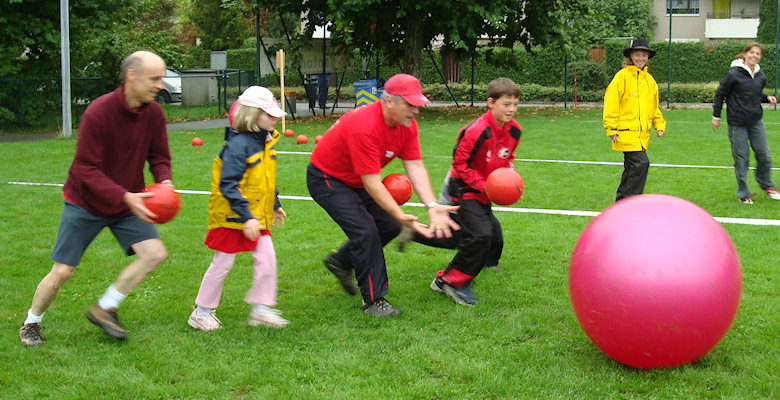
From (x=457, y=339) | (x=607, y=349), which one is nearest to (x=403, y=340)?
(x=457, y=339)

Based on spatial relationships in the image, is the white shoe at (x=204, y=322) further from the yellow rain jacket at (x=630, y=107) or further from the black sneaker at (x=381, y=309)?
the yellow rain jacket at (x=630, y=107)

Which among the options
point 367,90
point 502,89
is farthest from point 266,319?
point 367,90

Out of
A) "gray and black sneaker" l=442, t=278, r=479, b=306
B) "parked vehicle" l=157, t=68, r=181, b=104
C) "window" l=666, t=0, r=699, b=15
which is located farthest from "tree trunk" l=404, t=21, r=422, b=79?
"window" l=666, t=0, r=699, b=15

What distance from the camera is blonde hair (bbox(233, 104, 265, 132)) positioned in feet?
18.2

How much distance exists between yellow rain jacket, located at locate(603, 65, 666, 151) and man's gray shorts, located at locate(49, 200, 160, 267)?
239 inches

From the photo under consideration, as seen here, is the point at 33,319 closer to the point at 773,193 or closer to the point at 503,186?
the point at 503,186

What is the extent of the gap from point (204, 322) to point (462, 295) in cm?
203

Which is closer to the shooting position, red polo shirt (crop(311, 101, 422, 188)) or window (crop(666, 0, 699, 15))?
red polo shirt (crop(311, 101, 422, 188))

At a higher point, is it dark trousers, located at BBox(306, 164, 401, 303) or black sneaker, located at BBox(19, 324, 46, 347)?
dark trousers, located at BBox(306, 164, 401, 303)

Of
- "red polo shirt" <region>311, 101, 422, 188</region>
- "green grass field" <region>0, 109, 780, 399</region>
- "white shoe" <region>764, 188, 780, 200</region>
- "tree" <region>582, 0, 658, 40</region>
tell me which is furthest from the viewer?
"tree" <region>582, 0, 658, 40</region>

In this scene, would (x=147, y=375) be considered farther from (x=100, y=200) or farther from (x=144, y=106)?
(x=144, y=106)

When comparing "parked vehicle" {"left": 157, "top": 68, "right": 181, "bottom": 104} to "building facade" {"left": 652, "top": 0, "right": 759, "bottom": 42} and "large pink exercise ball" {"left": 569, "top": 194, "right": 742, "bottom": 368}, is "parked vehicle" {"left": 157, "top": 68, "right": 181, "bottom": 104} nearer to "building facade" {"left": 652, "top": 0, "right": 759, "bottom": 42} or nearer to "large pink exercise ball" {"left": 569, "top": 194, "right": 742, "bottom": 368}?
"large pink exercise ball" {"left": 569, "top": 194, "right": 742, "bottom": 368}

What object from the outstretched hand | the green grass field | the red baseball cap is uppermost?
the red baseball cap

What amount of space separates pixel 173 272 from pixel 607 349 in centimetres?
431
